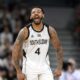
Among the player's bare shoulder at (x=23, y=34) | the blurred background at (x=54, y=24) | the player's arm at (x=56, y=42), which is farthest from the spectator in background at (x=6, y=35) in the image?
the player's bare shoulder at (x=23, y=34)

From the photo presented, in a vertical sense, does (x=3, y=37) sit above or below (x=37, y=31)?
below

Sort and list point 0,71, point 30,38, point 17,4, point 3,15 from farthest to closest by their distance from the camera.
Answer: point 17,4
point 3,15
point 0,71
point 30,38

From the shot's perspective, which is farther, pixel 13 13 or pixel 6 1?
pixel 6 1

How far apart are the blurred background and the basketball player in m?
3.57

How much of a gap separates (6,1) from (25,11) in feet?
4.93

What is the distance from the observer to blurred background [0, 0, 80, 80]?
557 inches

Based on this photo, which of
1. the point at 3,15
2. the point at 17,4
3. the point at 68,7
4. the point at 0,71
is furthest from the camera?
the point at 68,7

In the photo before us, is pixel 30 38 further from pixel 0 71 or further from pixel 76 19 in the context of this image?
pixel 76 19

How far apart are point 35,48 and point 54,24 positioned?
33.5ft

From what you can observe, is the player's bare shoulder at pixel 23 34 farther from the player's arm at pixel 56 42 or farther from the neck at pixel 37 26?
the player's arm at pixel 56 42

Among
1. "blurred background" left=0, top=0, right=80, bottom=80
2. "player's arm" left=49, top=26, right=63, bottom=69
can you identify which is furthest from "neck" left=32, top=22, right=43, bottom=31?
"blurred background" left=0, top=0, right=80, bottom=80

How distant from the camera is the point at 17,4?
61.5ft

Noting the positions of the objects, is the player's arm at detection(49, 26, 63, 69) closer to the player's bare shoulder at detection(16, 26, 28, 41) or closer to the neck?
the neck

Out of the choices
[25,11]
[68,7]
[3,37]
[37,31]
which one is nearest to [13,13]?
[25,11]
